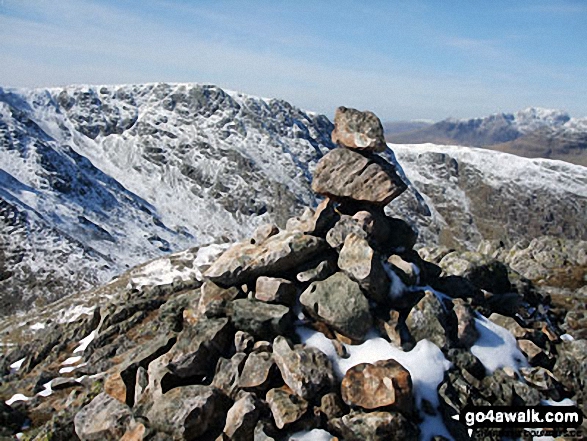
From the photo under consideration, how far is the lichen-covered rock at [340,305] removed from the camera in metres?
20.9

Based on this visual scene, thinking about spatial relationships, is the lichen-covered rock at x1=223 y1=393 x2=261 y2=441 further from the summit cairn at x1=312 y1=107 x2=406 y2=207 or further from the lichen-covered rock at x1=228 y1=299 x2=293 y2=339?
the summit cairn at x1=312 y1=107 x2=406 y2=207

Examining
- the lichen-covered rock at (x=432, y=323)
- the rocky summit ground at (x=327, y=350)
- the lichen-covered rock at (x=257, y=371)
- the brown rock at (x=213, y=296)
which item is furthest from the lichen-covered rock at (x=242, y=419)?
the lichen-covered rock at (x=432, y=323)

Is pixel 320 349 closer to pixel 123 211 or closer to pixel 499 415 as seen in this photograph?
pixel 499 415

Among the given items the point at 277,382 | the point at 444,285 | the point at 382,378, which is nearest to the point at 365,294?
the point at 382,378

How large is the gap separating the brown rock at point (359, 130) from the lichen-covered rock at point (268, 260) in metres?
6.76

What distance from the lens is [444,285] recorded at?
27469 mm

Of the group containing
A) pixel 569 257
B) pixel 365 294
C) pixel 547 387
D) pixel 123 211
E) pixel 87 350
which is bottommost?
pixel 123 211

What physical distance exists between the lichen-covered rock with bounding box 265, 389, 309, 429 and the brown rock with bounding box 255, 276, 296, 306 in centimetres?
499

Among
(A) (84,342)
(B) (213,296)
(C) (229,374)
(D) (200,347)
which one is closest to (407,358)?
(C) (229,374)

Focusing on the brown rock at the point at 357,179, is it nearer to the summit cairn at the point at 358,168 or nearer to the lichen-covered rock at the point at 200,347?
the summit cairn at the point at 358,168

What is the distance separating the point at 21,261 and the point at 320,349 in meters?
139

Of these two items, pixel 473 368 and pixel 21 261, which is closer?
pixel 473 368

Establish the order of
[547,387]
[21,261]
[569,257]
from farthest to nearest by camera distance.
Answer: [21,261]
[569,257]
[547,387]

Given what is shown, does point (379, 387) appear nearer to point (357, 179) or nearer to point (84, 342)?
point (357, 179)
